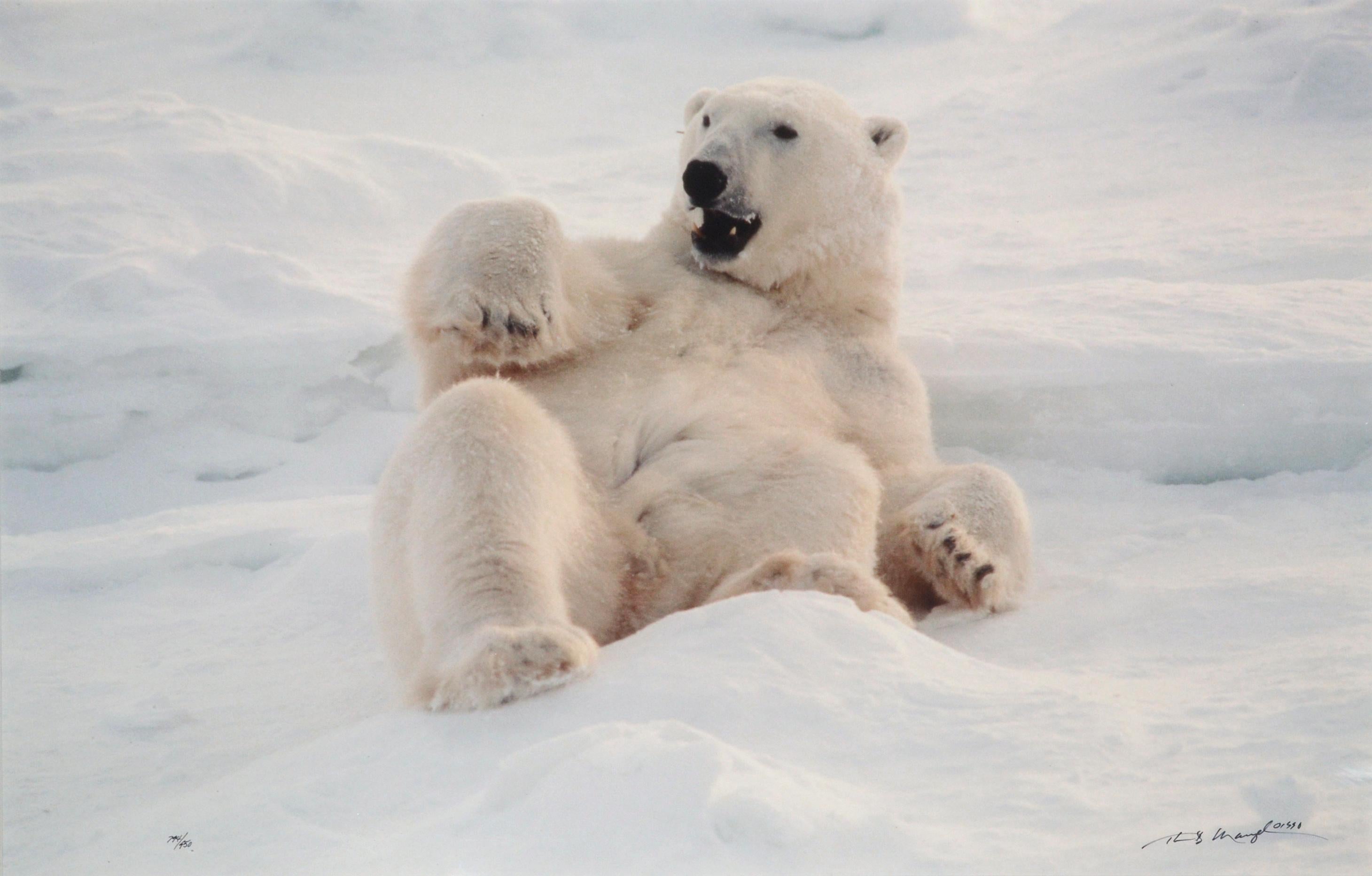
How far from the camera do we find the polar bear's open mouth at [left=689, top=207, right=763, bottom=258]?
3.05 metres

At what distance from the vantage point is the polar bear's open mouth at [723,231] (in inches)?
120

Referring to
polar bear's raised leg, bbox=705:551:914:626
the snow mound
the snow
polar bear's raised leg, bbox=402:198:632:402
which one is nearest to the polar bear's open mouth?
polar bear's raised leg, bbox=402:198:632:402

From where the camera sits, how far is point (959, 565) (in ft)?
8.56

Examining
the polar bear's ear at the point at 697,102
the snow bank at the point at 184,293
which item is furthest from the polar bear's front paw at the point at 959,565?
the snow bank at the point at 184,293

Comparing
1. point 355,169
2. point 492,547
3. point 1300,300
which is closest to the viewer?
point 492,547

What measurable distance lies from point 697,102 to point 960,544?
5.53ft

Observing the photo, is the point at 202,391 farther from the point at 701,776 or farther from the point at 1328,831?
the point at 1328,831

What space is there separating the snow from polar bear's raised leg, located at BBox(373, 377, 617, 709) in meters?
0.08

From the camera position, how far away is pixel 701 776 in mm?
1308

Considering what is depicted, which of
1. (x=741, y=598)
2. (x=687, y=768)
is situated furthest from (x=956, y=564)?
(x=687, y=768)

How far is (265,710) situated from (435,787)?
124cm

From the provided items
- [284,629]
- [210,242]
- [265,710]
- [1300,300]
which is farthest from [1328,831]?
[210,242]

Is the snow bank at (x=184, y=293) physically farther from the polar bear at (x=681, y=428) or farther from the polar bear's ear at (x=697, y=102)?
the polar bear at (x=681, y=428)

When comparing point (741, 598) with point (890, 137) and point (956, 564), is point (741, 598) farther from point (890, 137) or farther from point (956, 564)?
point (890, 137)
